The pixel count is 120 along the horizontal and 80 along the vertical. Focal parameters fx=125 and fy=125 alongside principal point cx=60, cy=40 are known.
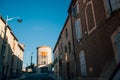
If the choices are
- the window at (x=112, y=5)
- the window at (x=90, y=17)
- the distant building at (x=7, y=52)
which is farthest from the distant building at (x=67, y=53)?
the distant building at (x=7, y=52)

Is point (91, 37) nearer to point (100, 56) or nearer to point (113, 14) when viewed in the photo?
point (100, 56)

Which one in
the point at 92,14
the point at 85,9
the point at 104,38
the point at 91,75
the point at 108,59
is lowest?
the point at 91,75

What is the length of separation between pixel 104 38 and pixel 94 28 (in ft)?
5.39

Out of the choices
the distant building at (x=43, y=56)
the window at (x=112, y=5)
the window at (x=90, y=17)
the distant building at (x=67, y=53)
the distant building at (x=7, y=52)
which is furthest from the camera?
the distant building at (x=43, y=56)

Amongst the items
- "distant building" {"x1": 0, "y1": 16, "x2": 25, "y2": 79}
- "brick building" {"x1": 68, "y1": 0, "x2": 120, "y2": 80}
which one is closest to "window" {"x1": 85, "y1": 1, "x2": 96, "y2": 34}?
"brick building" {"x1": 68, "y1": 0, "x2": 120, "y2": 80}

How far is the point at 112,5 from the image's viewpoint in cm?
700

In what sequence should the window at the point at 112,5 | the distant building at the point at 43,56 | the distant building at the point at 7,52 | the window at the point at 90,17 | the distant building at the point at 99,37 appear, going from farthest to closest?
1. the distant building at the point at 43,56
2. the distant building at the point at 7,52
3. the window at the point at 90,17
4. the window at the point at 112,5
5. the distant building at the point at 99,37

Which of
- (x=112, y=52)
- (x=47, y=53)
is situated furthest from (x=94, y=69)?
(x=47, y=53)

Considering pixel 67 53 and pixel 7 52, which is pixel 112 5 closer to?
pixel 67 53

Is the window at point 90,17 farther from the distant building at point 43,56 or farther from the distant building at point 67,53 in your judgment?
the distant building at point 43,56

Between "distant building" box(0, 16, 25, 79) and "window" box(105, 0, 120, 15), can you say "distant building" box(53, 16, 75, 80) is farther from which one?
"distant building" box(0, 16, 25, 79)

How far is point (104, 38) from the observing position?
7516 millimetres

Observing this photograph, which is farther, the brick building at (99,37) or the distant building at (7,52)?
the distant building at (7,52)

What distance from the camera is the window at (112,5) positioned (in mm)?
6672
